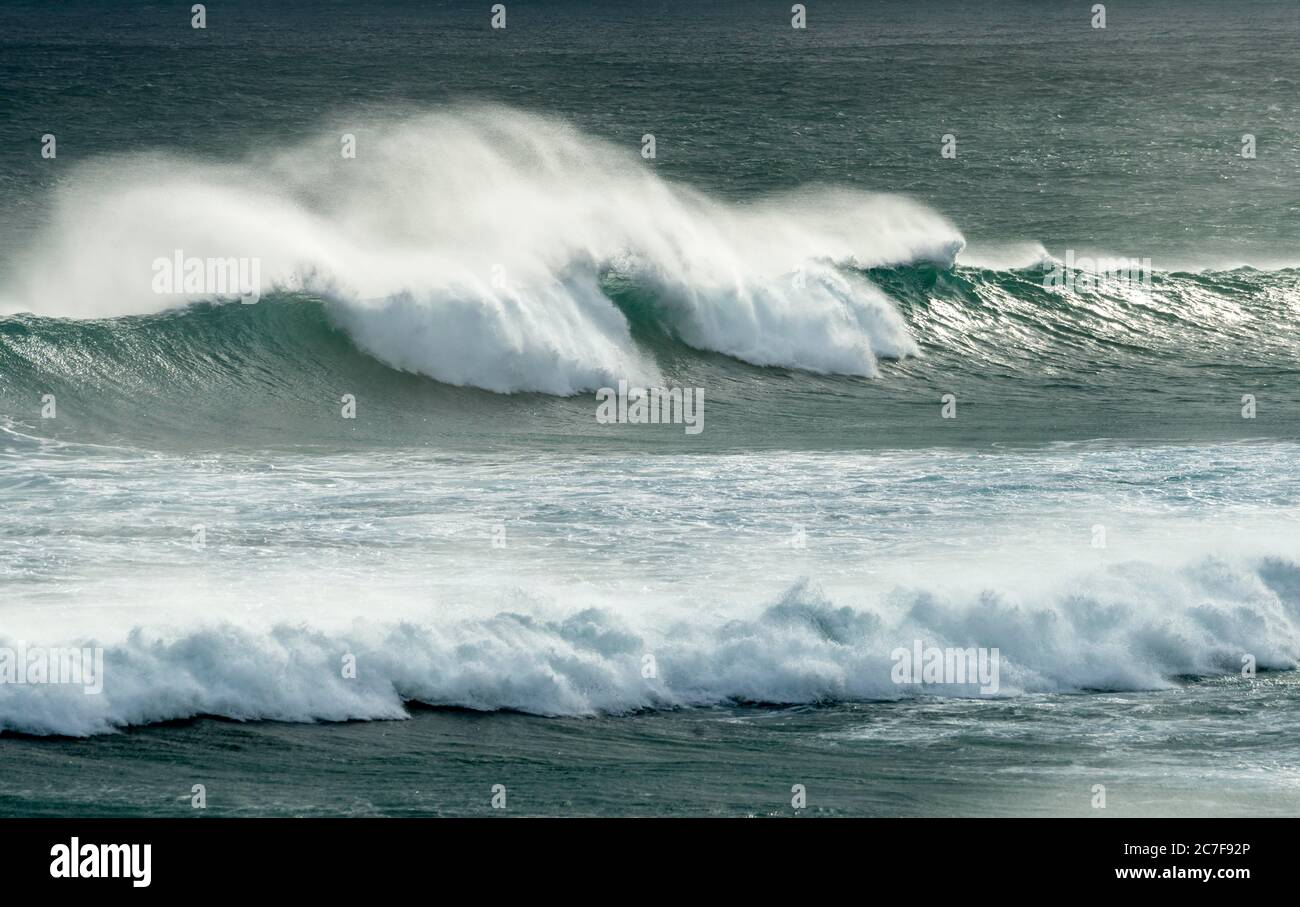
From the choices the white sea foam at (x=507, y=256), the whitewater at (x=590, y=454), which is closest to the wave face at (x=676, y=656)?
the whitewater at (x=590, y=454)

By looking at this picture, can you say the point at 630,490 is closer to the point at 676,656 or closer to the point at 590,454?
the point at 590,454

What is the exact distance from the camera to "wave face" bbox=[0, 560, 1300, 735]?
33.4ft

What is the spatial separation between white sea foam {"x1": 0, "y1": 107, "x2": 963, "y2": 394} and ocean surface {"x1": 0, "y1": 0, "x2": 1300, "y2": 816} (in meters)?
0.08

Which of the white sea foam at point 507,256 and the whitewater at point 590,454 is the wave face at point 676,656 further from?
the white sea foam at point 507,256

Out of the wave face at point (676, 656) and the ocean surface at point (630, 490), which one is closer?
the ocean surface at point (630, 490)

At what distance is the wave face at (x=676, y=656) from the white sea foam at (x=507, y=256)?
26.7 feet

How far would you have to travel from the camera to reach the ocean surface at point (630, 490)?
970 centimetres

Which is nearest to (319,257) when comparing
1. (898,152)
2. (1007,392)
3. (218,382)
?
(218,382)

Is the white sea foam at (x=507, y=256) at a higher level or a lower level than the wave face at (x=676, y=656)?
higher

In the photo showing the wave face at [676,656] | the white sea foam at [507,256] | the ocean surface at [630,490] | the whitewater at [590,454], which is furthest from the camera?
the white sea foam at [507,256]

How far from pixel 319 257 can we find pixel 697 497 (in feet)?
28.0

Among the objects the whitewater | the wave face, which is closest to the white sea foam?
the whitewater

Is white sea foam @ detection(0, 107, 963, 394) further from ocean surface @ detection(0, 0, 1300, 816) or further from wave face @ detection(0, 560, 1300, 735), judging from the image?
wave face @ detection(0, 560, 1300, 735)

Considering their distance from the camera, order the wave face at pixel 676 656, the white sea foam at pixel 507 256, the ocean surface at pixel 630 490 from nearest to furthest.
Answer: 1. the ocean surface at pixel 630 490
2. the wave face at pixel 676 656
3. the white sea foam at pixel 507 256
